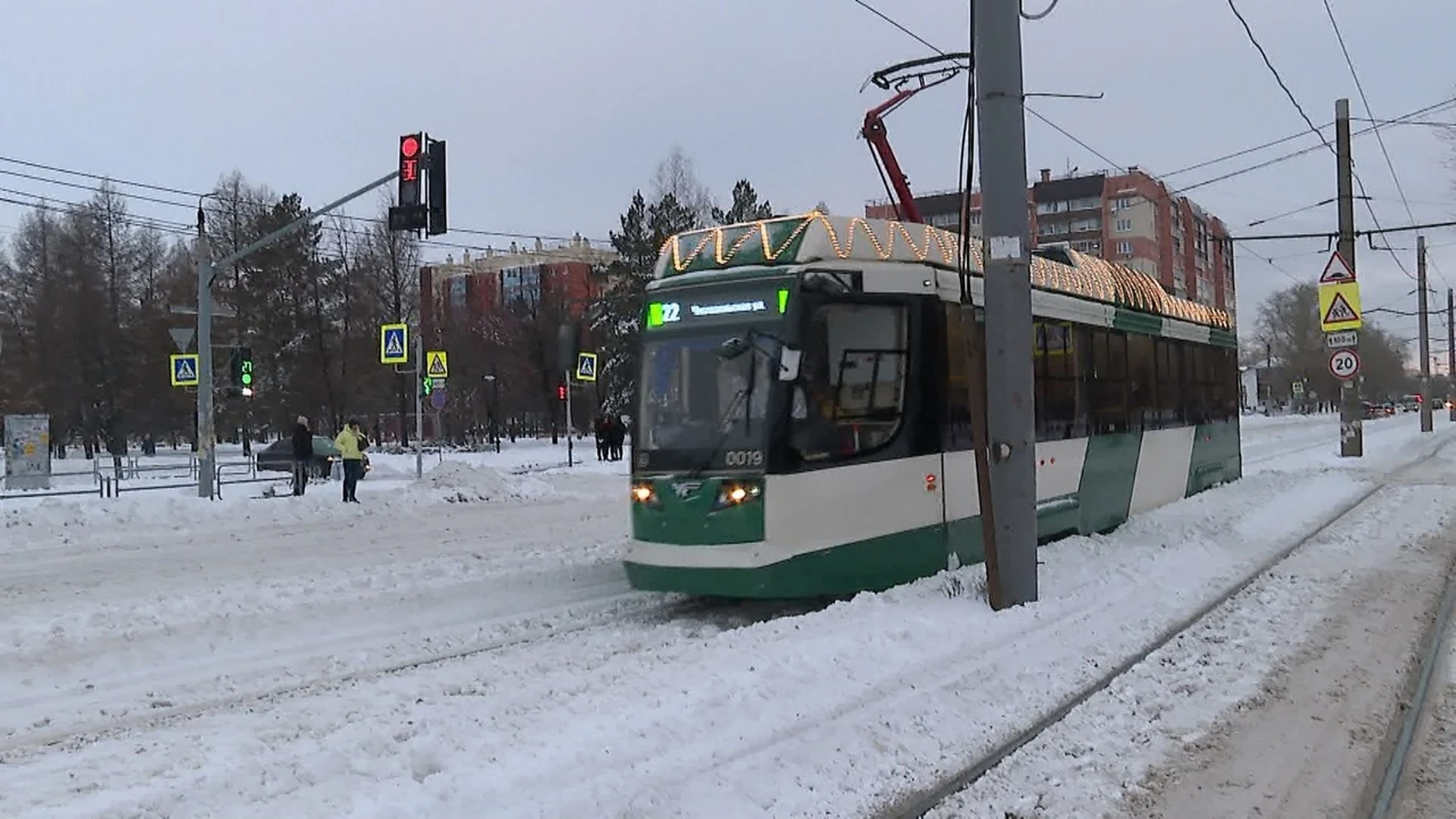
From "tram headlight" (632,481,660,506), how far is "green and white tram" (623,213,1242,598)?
0.01 metres

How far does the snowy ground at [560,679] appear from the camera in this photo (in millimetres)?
5117

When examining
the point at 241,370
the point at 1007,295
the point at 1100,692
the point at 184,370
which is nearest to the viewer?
the point at 1100,692

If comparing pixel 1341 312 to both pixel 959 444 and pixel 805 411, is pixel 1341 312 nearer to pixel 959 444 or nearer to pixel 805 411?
pixel 959 444

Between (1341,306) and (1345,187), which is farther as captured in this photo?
(1345,187)

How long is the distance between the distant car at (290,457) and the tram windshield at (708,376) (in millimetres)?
24541

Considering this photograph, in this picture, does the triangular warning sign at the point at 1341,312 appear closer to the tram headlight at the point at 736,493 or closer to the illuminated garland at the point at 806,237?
the illuminated garland at the point at 806,237

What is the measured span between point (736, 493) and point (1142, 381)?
796cm

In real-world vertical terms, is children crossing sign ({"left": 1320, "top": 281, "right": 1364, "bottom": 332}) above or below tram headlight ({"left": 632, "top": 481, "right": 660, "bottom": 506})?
above

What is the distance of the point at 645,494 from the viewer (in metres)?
9.55

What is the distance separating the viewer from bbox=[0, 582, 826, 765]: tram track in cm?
645

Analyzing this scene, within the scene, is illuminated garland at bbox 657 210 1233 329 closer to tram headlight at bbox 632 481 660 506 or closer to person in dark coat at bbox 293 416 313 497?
tram headlight at bbox 632 481 660 506

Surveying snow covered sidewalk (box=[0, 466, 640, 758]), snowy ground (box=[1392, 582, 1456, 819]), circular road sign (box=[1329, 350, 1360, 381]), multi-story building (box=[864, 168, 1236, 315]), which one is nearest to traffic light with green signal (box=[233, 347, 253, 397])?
snow covered sidewalk (box=[0, 466, 640, 758])

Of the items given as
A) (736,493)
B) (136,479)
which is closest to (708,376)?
(736,493)

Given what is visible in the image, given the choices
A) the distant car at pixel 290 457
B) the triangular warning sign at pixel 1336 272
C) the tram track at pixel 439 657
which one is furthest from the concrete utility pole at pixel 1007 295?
the distant car at pixel 290 457
